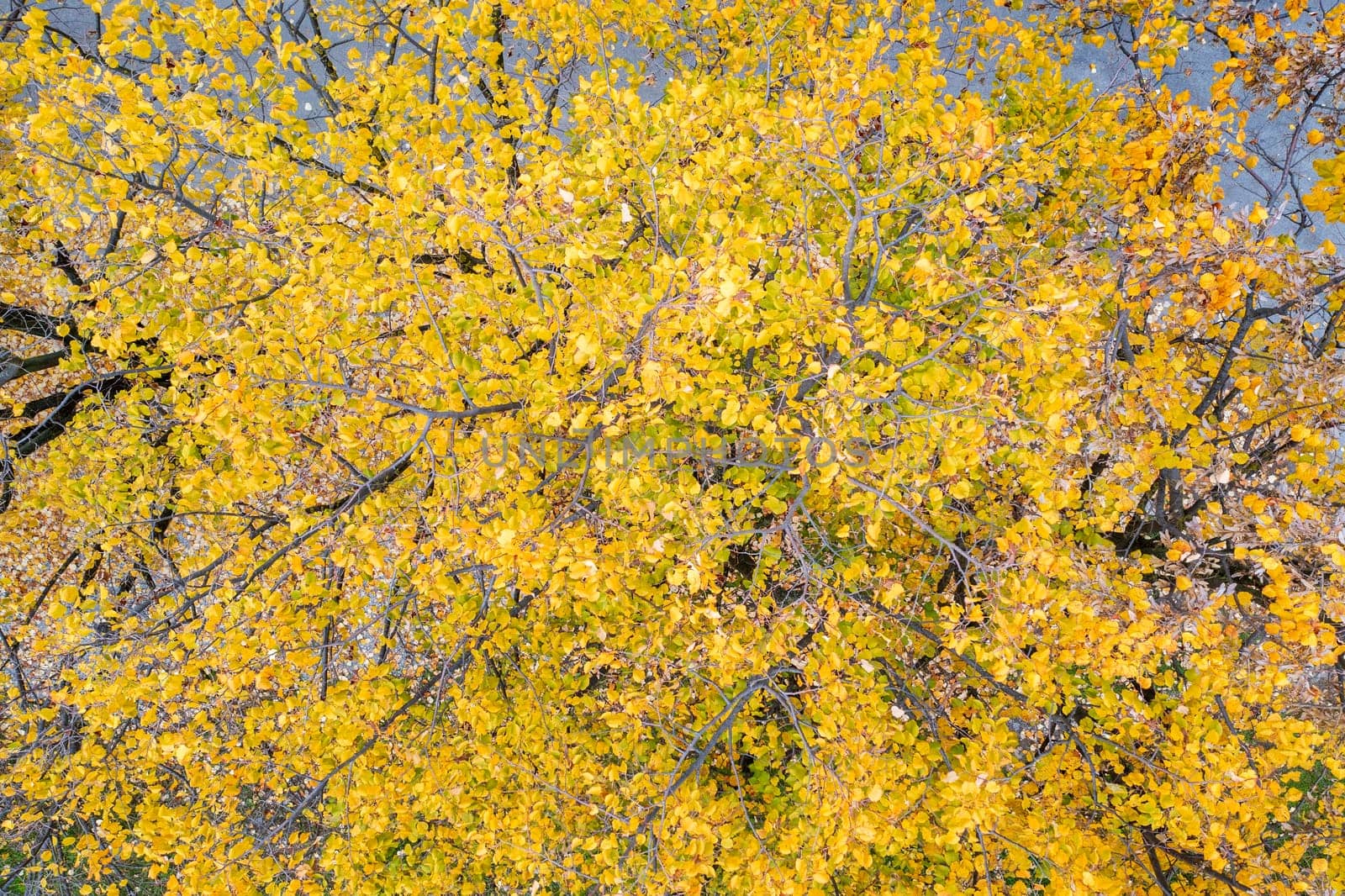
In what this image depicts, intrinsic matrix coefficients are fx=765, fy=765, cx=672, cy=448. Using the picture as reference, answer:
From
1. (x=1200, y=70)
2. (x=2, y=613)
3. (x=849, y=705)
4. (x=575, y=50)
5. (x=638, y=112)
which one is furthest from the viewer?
(x=1200, y=70)

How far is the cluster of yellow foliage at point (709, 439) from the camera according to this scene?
4.05 m

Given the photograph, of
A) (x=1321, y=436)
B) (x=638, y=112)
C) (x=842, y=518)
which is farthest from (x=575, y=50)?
(x=1321, y=436)

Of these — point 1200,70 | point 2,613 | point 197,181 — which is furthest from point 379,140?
point 1200,70

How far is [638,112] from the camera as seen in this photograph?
429 centimetres

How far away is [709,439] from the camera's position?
4582 mm

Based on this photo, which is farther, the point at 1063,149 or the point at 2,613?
the point at 2,613

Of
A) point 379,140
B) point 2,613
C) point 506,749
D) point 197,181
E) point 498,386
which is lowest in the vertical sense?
point 2,613

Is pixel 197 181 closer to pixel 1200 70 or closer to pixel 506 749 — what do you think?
pixel 506 749

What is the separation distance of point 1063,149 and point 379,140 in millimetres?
5791

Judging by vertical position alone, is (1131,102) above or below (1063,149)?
above

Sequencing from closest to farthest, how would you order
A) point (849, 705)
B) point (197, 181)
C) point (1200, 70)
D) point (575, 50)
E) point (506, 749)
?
point (849, 705) < point (506, 749) < point (197, 181) < point (575, 50) < point (1200, 70)

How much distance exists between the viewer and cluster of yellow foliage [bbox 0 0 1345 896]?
405 centimetres

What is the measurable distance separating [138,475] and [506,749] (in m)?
4.48

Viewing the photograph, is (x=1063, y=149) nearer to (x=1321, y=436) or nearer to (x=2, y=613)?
(x=1321, y=436)
